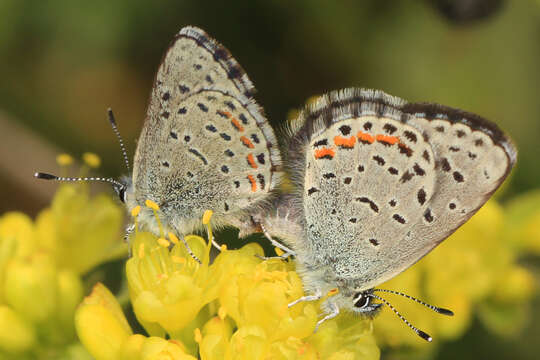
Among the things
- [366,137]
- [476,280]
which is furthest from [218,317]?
[476,280]

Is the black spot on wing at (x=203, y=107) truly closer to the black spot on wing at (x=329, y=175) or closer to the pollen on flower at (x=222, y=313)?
the black spot on wing at (x=329, y=175)

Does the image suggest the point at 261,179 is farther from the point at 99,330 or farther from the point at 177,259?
the point at 99,330

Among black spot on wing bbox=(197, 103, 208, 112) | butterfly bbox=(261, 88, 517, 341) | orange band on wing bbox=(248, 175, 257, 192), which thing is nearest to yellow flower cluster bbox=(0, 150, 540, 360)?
butterfly bbox=(261, 88, 517, 341)

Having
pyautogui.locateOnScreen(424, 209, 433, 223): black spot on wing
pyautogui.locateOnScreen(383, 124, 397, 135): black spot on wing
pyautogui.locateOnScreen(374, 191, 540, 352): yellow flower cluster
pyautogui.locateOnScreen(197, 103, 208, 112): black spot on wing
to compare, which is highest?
pyautogui.locateOnScreen(197, 103, 208, 112): black spot on wing

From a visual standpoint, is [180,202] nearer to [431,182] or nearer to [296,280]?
[296,280]

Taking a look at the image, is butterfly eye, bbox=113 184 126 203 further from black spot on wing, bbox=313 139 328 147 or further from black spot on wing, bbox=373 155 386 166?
black spot on wing, bbox=373 155 386 166
